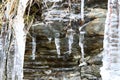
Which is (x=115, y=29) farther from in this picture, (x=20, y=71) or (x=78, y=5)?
(x=78, y=5)

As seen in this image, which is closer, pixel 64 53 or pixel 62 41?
pixel 62 41

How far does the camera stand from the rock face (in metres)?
5.88

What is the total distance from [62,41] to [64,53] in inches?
13.0

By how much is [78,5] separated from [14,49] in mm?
1452

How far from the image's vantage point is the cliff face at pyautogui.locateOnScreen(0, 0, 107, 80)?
19.1 ft

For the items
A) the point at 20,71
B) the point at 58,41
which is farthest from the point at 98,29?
A: the point at 20,71

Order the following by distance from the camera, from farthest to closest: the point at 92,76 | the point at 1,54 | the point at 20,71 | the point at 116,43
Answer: the point at 92,76 → the point at 1,54 → the point at 20,71 → the point at 116,43

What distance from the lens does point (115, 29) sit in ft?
9.68

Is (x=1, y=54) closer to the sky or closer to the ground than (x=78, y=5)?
closer to the ground

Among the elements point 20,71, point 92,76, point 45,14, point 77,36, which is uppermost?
point 45,14

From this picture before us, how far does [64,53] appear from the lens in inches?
252

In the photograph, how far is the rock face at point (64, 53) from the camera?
5879 millimetres

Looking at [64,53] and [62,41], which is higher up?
[62,41]

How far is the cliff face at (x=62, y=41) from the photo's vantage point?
19.1 ft
